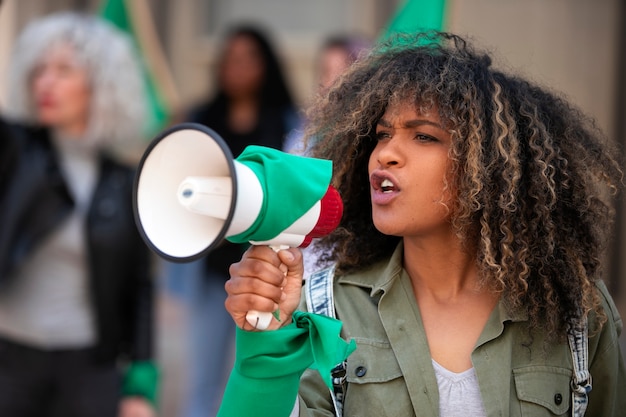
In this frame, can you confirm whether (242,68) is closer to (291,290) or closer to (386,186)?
(386,186)

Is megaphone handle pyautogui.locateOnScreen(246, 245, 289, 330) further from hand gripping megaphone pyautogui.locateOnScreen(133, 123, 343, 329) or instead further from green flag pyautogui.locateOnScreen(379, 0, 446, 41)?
green flag pyautogui.locateOnScreen(379, 0, 446, 41)

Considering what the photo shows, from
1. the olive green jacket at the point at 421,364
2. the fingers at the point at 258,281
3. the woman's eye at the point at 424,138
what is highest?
the woman's eye at the point at 424,138

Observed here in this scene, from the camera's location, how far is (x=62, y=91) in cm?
431

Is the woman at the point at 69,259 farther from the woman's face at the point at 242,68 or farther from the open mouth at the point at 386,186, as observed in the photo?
the open mouth at the point at 386,186

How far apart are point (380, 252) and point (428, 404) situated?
0.51m

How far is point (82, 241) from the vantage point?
3.99m

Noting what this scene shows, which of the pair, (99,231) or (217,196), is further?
(99,231)

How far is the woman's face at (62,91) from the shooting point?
428 cm

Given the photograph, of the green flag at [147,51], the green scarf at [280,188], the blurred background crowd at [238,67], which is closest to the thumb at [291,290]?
the green scarf at [280,188]

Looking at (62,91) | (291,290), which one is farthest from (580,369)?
(62,91)

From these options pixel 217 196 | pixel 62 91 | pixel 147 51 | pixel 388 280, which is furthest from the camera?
pixel 147 51

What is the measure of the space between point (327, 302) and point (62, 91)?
2152 mm

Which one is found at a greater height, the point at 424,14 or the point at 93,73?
the point at 424,14

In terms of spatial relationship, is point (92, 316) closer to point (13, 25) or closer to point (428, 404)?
point (428, 404)
